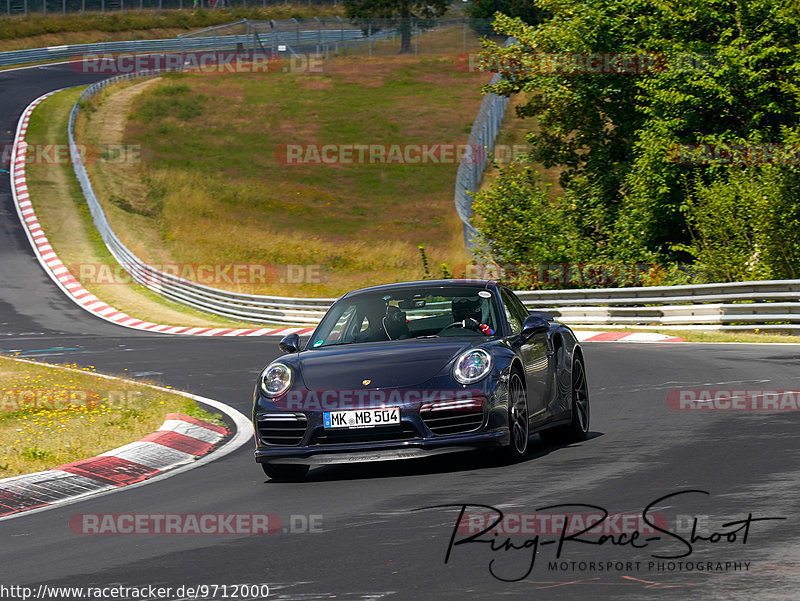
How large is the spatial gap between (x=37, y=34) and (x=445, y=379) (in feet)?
272

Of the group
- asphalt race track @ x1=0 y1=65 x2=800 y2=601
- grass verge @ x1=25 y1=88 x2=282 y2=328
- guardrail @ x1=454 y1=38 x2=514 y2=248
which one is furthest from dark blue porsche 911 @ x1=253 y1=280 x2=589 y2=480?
guardrail @ x1=454 y1=38 x2=514 y2=248

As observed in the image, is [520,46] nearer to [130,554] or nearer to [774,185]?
[774,185]

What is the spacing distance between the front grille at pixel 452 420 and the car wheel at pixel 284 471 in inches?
46.0

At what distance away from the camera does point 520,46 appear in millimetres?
33281

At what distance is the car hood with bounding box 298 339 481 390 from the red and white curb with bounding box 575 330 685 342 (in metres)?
12.4

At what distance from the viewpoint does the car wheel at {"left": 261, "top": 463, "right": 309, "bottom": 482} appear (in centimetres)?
879

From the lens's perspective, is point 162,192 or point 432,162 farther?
point 432,162

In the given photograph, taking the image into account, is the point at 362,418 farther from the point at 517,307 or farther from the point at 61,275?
the point at 61,275

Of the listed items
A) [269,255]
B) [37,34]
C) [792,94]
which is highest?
[37,34]

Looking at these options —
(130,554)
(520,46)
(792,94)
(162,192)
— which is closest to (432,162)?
(162,192)

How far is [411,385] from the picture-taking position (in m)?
8.30

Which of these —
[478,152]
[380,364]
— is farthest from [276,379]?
[478,152]

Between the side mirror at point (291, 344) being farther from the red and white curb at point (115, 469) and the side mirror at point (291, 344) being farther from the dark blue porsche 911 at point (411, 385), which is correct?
the red and white curb at point (115, 469)

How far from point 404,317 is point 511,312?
894mm
